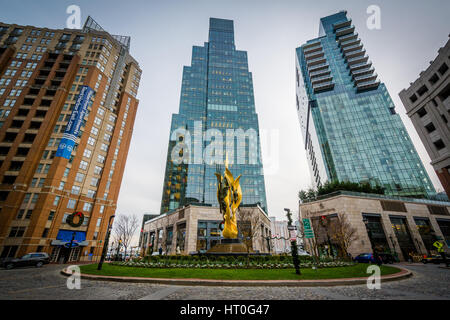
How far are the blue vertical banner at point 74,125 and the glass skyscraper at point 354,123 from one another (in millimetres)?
69567

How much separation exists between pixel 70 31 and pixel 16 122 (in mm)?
31443

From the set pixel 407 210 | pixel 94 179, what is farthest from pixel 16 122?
pixel 407 210

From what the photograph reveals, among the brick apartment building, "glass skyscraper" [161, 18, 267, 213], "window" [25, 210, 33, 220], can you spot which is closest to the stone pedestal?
the brick apartment building

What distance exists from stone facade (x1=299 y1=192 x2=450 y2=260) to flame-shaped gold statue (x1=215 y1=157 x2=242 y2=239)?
24.0m

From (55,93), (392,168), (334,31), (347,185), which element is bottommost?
(347,185)

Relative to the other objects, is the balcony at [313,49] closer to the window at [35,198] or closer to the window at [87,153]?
the window at [87,153]

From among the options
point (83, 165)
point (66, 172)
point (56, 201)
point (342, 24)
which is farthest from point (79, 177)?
point (342, 24)

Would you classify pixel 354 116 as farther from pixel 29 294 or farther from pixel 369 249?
pixel 29 294

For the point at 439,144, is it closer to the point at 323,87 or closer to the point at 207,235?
the point at 207,235

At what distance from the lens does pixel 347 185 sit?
4309 cm

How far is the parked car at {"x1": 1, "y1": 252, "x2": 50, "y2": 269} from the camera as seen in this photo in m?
19.4

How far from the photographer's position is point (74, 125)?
124 feet
